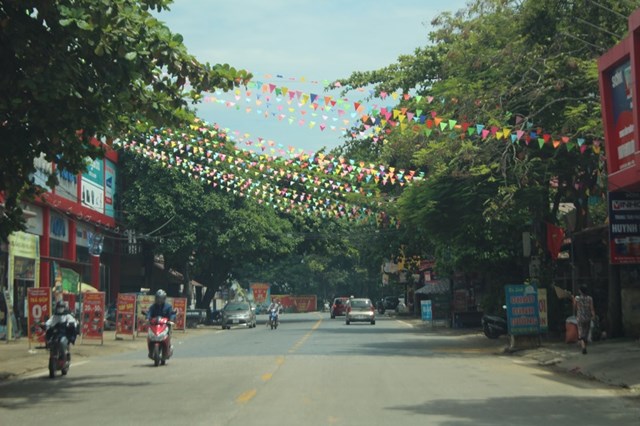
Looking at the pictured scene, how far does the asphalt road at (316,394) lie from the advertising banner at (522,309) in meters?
1.76

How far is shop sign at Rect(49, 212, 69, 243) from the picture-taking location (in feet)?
119

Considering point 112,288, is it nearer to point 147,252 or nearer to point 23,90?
point 147,252

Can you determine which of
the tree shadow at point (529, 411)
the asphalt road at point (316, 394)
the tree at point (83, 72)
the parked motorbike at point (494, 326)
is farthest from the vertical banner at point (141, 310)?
the tree shadow at point (529, 411)

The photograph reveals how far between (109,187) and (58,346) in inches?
1154

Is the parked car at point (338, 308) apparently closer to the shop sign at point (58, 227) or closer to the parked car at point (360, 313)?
the parked car at point (360, 313)

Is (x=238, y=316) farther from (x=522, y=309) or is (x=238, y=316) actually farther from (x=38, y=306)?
(x=522, y=309)

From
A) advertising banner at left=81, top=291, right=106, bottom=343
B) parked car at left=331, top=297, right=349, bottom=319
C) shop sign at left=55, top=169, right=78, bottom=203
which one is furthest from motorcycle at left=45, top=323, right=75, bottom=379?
parked car at left=331, top=297, right=349, bottom=319

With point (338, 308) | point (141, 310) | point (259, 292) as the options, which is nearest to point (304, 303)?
point (259, 292)

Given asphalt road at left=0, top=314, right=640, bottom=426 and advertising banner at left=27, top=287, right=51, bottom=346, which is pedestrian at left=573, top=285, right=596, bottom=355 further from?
advertising banner at left=27, top=287, right=51, bottom=346

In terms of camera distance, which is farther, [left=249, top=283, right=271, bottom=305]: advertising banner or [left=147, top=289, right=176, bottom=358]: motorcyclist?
[left=249, top=283, right=271, bottom=305]: advertising banner

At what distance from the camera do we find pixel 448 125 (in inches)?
888

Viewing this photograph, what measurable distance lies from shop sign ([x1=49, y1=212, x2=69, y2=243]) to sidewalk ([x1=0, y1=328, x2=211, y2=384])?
499cm

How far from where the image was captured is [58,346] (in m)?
18.0

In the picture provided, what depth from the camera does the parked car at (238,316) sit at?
4997 cm
